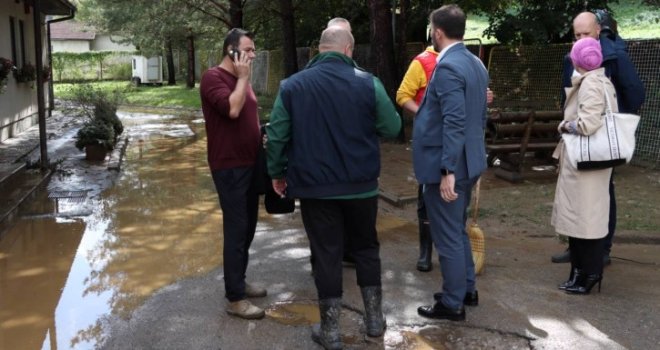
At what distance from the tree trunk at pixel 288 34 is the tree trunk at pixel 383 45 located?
6.83 m

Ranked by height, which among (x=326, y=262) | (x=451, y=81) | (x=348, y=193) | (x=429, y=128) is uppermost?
(x=451, y=81)

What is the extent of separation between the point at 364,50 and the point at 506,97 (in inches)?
247

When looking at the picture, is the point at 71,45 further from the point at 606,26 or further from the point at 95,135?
the point at 606,26

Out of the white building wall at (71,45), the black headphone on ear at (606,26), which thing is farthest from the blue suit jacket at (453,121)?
the white building wall at (71,45)

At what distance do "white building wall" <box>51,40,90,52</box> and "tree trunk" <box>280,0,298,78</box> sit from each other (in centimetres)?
3906

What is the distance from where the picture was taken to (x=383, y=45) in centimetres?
1262

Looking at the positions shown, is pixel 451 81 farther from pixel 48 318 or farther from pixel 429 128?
pixel 48 318

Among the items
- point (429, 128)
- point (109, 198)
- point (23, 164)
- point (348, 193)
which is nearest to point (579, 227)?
point (429, 128)

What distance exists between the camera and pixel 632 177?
29.3ft

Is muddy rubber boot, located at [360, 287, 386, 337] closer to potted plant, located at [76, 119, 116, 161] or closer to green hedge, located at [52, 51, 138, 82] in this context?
potted plant, located at [76, 119, 116, 161]

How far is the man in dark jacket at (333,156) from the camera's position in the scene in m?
3.66

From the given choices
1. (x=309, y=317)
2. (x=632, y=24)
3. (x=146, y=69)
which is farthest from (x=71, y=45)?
(x=309, y=317)

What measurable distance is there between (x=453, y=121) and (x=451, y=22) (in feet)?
2.14

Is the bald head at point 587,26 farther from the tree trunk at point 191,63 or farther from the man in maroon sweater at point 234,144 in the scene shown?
the tree trunk at point 191,63
